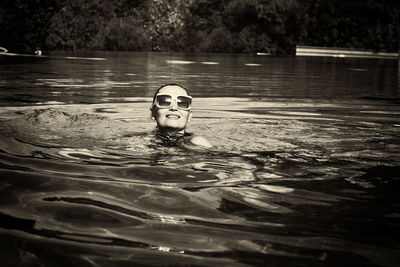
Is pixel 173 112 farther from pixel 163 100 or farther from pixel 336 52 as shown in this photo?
pixel 336 52

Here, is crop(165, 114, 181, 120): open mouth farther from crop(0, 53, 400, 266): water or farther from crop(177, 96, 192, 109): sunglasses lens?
crop(0, 53, 400, 266): water

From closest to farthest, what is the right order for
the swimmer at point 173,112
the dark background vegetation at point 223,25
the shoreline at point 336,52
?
the swimmer at point 173,112 → the shoreline at point 336,52 → the dark background vegetation at point 223,25

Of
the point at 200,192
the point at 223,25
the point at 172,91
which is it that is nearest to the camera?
the point at 200,192

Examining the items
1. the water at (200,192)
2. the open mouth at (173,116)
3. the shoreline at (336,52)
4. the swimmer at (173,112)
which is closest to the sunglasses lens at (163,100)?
the swimmer at (173,112)

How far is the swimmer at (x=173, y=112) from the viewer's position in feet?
18.6

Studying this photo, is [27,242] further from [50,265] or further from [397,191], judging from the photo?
[397,191]

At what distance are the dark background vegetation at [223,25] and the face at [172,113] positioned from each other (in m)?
38.3

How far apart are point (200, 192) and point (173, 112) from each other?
84.1 inches

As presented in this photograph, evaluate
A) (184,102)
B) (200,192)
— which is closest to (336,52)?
(184,102)

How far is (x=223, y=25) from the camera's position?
58.7 metres

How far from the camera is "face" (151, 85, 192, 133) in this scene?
5.68 m

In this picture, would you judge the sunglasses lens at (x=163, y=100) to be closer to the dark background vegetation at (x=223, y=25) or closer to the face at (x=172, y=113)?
the face at (x=172, y=113)

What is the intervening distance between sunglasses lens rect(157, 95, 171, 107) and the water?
1.18ft

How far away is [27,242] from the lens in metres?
2.59
